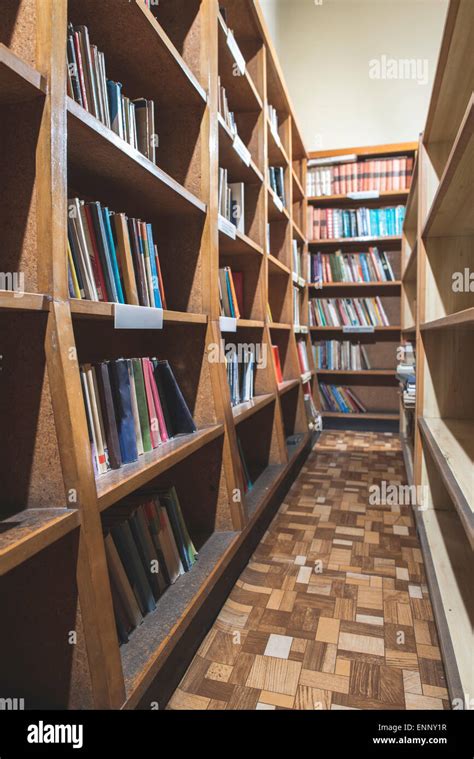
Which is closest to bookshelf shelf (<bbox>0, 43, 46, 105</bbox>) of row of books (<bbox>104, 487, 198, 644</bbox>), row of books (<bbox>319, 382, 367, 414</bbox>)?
row of books (<bbox>104, 487, 198, 644</bbox>)

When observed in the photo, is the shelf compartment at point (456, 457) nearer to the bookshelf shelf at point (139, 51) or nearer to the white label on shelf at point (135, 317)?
the white label on shelf at point (135, 317)

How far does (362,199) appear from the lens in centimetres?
381

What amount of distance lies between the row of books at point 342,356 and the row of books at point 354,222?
889 mm

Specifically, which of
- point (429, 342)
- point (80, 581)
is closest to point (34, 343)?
point (80, 581)

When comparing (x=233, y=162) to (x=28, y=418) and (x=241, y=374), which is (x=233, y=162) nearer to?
(x=241, y=374)

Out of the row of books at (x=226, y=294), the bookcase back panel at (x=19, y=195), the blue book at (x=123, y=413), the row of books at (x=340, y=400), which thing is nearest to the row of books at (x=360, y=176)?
the row of books at (x=340, y=400)

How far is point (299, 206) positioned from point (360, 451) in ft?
6.82

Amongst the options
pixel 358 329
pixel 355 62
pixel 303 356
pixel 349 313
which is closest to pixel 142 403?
pixel 303 356

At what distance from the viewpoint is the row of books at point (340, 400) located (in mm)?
4008

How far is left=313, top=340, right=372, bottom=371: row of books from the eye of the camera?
3.95 metres

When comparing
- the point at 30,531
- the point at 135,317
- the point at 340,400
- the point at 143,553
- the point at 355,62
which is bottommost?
the point at 143,553

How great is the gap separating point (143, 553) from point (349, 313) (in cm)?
313

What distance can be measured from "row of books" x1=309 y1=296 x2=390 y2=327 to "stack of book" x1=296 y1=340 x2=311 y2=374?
0.32 m

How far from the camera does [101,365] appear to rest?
42.1 inches
